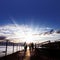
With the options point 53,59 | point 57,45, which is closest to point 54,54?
point 53,59

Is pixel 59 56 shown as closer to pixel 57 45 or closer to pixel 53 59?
pixel 53 59

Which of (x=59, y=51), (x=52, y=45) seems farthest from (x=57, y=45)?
(x=59, y=51)

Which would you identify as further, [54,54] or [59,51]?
[54,54]

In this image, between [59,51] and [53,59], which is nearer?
[59,51]

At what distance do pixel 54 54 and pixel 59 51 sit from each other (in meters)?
1.01

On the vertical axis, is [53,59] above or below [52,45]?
below

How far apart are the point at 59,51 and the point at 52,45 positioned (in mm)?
2762

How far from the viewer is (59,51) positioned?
10.3m

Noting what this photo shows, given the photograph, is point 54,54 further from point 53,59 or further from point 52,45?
point 52,45

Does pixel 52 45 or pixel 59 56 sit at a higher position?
pixel 52 45

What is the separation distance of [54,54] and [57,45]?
5.46 feet

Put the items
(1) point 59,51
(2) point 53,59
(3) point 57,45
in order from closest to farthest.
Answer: (1) point 59,51, (2) point 53,59, (3) point 57,45

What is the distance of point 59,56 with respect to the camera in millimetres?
10391

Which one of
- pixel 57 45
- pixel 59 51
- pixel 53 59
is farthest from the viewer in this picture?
pixel 57 45
